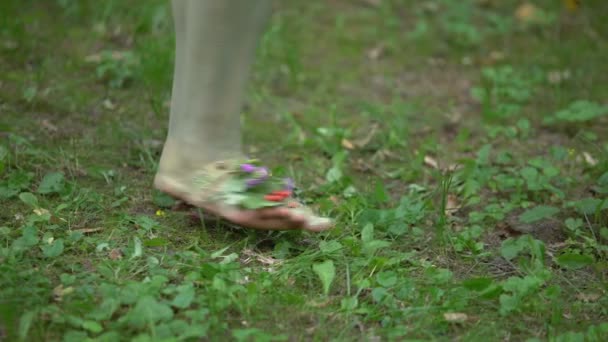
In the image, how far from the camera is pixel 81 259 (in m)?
1.62

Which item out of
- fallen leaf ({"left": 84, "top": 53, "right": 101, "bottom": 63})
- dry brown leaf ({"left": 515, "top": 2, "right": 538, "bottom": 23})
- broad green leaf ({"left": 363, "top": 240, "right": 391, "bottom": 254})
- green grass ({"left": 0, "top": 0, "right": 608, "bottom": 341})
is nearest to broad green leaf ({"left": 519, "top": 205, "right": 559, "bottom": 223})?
green grass ({"left": 0, "top": 0, "right": 608, "bottom": 341})

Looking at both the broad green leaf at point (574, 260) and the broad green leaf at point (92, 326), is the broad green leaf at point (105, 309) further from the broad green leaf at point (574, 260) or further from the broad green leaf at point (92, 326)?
the broad green leaf at point (574, 260)

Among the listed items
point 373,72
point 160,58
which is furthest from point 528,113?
point 160,58

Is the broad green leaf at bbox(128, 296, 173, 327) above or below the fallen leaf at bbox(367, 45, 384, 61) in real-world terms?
below

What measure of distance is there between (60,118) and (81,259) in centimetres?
88

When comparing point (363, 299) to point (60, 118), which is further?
point (60, 118)

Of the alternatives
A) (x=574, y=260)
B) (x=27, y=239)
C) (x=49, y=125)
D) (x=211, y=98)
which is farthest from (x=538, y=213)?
(x=49, y=125)

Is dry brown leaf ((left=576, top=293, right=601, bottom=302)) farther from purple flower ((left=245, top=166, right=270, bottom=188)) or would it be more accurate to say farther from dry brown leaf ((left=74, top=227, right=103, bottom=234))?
dry brown leaf ((left=74, top=227, right=103, bottom=234))

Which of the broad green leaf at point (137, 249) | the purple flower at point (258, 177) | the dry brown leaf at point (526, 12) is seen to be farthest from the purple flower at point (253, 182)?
the dry brown leaf at point (526, 12)

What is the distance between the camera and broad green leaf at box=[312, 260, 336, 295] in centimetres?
159

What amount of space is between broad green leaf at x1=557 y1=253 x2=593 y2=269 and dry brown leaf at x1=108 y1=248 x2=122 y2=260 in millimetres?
1076

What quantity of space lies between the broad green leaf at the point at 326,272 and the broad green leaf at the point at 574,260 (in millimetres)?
567

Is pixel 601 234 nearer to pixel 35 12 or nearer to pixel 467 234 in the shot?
pixel 467 234

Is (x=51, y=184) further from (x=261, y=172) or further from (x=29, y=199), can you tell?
(x=261, y=172)
